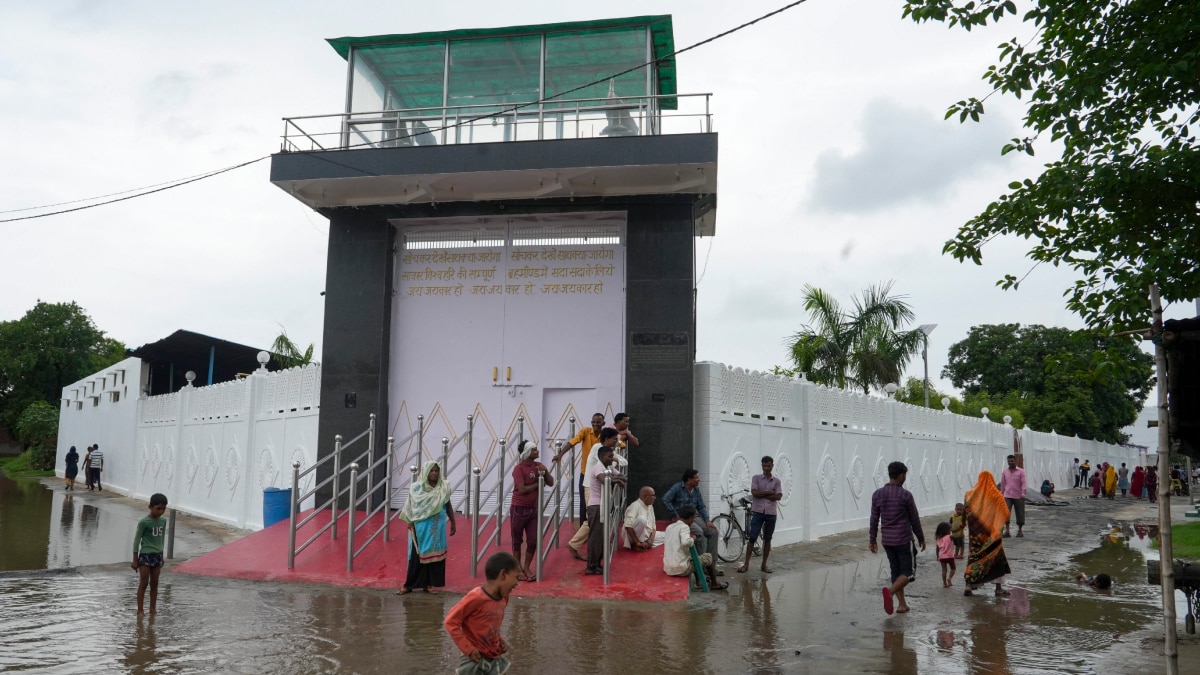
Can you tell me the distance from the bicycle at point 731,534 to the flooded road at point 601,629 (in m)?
0.71

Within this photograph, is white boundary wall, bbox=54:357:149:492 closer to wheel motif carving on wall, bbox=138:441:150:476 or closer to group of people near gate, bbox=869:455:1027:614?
wheel motif carving on wall, bbox=138:441:150:476

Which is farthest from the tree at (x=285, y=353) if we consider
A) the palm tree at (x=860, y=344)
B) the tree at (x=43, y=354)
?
the tree at (x=43, y=354)

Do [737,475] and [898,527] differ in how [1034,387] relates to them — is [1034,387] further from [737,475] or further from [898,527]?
[898,527]

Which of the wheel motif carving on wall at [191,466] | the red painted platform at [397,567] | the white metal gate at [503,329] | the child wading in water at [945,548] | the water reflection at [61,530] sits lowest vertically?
the water reflection at [61,530]

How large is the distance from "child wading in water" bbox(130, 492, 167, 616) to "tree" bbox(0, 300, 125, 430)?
56.1 m

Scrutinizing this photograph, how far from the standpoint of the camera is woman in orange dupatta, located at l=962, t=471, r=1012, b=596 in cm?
993

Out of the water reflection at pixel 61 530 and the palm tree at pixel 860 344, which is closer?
the water reflection at pixel 61 530

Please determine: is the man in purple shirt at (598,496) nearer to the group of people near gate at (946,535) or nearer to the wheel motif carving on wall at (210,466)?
the group of people near gate at (946,535)

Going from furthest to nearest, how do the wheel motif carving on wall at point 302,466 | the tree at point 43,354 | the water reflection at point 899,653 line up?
1. the tree at point 43,354
2. the wheel motif carving on wall at point 302,466
3. the water reflection at point 899,653

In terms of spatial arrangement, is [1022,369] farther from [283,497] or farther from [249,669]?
[249,669]

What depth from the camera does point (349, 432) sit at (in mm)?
13477

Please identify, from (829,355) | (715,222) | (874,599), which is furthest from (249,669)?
(829,355)

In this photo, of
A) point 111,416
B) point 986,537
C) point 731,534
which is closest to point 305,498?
point 731,534

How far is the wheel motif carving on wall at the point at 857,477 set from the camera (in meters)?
16.6
